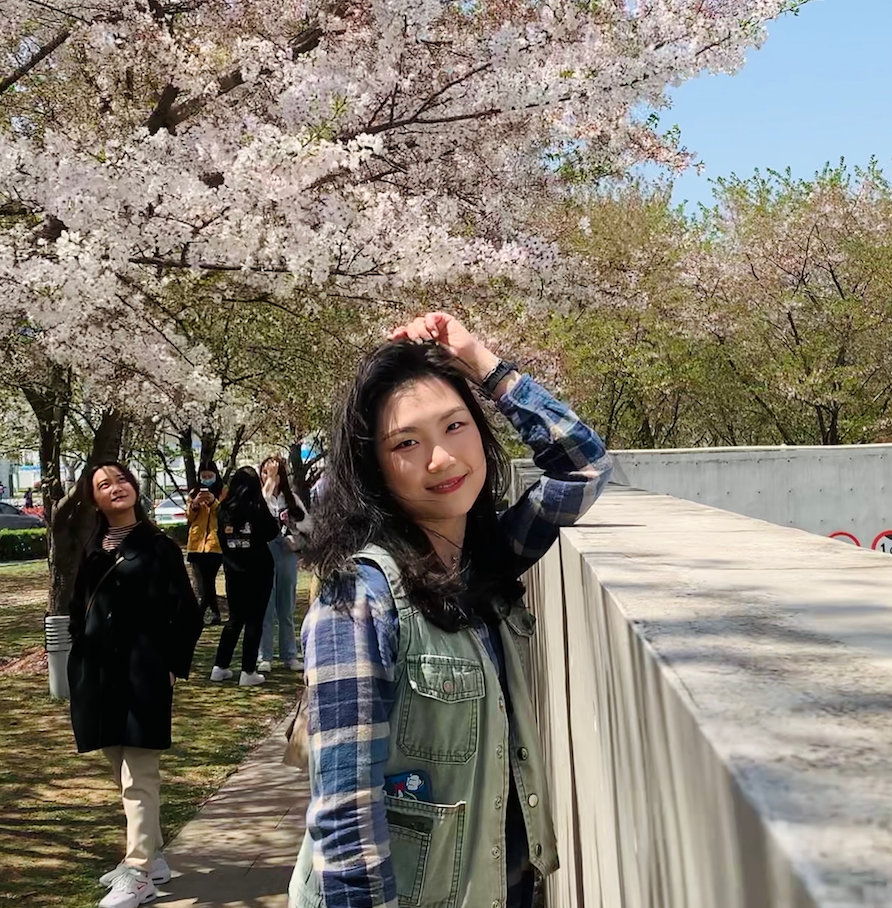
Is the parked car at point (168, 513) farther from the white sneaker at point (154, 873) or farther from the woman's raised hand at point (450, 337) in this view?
the woman's raised hand at point (450, 337)

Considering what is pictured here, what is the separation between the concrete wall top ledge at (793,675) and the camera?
2.21 ft

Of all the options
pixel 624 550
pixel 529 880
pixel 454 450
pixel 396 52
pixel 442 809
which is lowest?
pixel 529 880

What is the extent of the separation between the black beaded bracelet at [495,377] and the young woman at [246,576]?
7.70m

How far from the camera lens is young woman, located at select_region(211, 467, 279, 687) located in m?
10.0

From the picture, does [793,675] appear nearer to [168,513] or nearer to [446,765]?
[446,765]

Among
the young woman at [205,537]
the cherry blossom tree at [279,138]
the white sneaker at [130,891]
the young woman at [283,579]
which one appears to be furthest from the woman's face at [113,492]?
the young woman at [205,537]

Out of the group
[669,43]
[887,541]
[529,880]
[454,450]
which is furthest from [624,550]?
[887,541]

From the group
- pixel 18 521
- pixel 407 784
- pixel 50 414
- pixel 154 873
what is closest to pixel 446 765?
pixel 407 784

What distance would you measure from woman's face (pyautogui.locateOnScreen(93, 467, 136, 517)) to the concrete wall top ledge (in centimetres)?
350

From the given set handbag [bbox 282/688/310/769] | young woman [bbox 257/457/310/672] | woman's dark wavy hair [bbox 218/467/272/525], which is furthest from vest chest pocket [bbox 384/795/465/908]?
young woman [bbox 257/457/310/672]

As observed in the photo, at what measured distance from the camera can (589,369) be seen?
22703 millimetres

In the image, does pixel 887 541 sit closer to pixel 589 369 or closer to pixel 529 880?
pixel 589 369

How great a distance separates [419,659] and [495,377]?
948 millimetres

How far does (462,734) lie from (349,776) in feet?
0.76
